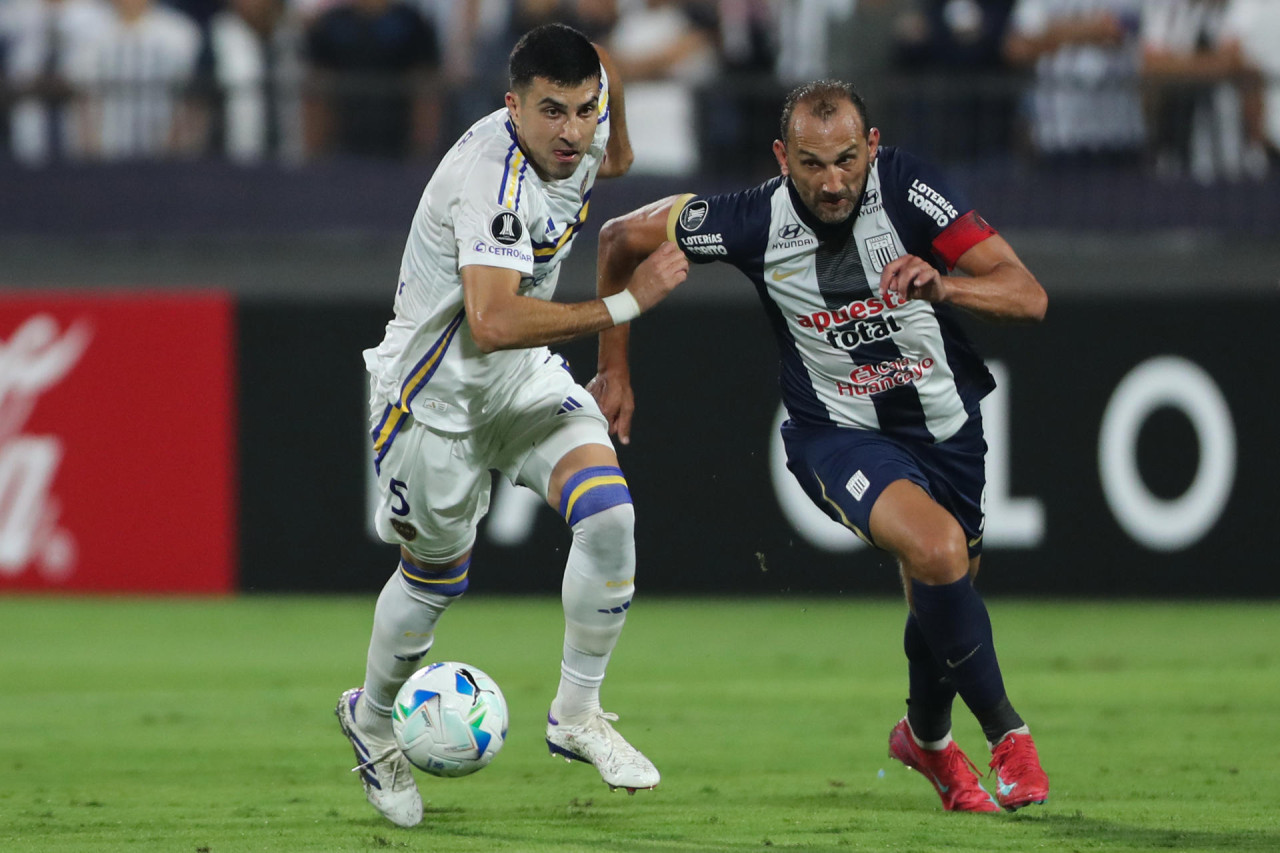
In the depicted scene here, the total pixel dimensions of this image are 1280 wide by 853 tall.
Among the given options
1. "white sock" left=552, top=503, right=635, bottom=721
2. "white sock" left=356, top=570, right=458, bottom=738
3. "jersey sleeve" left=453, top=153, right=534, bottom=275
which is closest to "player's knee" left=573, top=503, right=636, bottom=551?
"white sock" left=552, top=503, right=635, bottom=721

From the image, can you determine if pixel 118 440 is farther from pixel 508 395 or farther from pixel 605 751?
pixel 605 751

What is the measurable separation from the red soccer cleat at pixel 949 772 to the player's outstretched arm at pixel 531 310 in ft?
5.63

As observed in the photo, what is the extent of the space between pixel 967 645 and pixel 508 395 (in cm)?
166

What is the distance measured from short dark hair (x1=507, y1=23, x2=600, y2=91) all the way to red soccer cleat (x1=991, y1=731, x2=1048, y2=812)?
7.75 feet

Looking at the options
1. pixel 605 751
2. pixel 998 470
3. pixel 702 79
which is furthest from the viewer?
pixel 702 79

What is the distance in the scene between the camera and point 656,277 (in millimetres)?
5883

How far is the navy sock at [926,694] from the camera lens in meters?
6.30

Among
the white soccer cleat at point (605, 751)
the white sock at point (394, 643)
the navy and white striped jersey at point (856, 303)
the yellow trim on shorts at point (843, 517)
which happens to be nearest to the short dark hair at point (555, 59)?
the navy and white striped jersey at point (856, 303)

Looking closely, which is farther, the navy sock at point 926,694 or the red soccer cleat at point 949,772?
the navy sock at point 926,694

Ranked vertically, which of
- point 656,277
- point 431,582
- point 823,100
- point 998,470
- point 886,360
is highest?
point 823,100

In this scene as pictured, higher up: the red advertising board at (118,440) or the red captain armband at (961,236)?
the red captain armband at (961,236)

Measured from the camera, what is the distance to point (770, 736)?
7.66 metres

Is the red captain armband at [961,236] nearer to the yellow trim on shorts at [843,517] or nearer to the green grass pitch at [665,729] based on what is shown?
the yellow trim on shorts at [843,517]

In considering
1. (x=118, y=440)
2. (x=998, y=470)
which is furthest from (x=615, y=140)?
(x=118, y=440)
